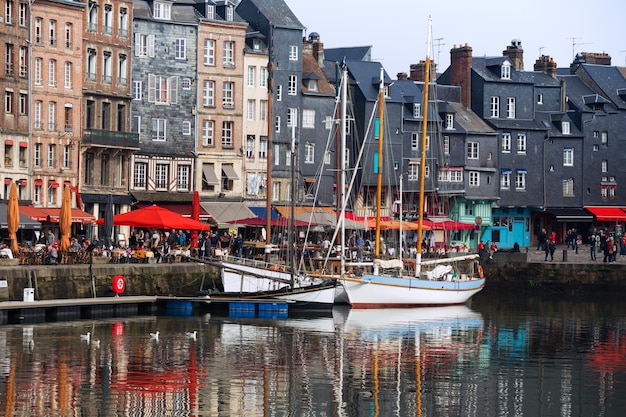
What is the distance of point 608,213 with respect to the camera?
97.5 m

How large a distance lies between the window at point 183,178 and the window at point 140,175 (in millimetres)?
2169

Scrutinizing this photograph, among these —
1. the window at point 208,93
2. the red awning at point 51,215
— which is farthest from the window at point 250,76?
the red awning at point 51,215

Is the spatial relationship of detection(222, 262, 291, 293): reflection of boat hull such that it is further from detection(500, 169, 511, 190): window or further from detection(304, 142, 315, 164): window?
detection(500, 169, 511, 190): window

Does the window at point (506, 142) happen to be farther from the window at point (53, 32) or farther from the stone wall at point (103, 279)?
the stone wall at point (103, 279)

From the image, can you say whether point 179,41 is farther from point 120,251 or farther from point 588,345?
point 588,345

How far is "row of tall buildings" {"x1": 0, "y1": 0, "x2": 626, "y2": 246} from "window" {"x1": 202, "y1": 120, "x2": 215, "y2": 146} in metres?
0.08

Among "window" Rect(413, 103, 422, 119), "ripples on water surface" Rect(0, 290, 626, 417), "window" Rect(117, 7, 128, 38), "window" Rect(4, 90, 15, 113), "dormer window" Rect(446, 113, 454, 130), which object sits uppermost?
"window" Rect(117, 7, 128, 38)

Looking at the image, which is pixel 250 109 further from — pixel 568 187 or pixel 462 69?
pixel 568 187

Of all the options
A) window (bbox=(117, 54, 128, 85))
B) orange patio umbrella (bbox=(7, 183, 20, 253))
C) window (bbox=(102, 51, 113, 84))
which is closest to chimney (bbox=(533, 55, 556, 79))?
window (bbox=(117, 54, 128, 85))

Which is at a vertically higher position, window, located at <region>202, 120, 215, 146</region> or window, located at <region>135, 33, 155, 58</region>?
window, located at <region>135, 33, 155, 58</region>

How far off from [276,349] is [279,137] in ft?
131

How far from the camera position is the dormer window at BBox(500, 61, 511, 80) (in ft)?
315

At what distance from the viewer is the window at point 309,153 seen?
8744cm

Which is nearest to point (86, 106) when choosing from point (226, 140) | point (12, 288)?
point (226, 140)
